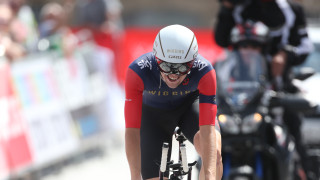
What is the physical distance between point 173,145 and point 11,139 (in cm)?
346

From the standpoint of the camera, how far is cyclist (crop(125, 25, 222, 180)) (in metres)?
5.14

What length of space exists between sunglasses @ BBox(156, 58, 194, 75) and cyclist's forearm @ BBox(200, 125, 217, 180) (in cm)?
49

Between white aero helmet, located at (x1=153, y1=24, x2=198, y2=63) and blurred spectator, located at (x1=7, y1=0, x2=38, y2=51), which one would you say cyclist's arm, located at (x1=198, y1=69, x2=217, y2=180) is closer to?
white aero helmet, located at (x1=153, y1=24, x2=198, y2=63)

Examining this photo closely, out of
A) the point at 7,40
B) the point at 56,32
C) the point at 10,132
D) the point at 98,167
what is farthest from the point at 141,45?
the point at 10,132

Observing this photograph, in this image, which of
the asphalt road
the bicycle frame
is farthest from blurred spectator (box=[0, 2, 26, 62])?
the bicycle frame

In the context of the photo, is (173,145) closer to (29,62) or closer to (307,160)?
(307,160)

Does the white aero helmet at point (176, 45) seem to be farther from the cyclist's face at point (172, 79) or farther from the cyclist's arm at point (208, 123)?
the cyclist's arm at point (208, 123)

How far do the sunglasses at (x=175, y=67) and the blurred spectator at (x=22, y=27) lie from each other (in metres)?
5.43

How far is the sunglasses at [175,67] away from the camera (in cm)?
512

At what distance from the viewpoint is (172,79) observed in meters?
5.23

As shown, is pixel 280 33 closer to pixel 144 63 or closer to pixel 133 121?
pixel 144 63

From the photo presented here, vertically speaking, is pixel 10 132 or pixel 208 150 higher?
pixel 208 150

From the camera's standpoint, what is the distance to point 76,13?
16016 millimetres

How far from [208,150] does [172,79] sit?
0.59 metres
